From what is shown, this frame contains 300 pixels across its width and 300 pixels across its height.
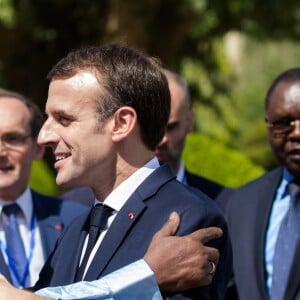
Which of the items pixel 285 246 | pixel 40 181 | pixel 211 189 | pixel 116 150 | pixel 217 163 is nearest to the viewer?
pixel 116 150

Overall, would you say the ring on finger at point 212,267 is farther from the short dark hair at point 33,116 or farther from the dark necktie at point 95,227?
the short dark hair at point 33,116

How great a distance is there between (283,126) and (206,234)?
2110 millimetres

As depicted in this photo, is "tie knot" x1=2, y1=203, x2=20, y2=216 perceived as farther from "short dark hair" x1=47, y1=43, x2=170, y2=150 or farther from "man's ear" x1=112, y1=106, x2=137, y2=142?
"man's ear" x1=112, y1=106, x2=137, y2=142

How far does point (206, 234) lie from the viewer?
292 cm

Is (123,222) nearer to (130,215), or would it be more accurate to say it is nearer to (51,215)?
(130,215)

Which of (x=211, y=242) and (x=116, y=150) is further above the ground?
(x=116, y=150)

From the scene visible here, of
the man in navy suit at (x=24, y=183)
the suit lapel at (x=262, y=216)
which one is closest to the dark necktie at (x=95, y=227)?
the man in navy suit at (x=24, y=183)

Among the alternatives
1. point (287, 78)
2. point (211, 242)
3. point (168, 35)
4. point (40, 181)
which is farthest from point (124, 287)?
point (168, 35)

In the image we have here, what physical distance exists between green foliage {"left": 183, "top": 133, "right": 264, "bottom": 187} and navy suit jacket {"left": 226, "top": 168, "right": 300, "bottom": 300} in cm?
299

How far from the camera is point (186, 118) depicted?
19.0 ft

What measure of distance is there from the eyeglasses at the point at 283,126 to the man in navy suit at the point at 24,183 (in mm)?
1354

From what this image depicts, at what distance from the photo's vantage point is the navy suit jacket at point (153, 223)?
9.73 ft

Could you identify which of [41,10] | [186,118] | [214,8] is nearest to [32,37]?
[41,10]

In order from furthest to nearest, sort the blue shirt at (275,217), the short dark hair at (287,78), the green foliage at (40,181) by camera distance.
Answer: the green foliage at (40,181) → the short dark hair at (287,78) → the blue shirt at (275,217)
